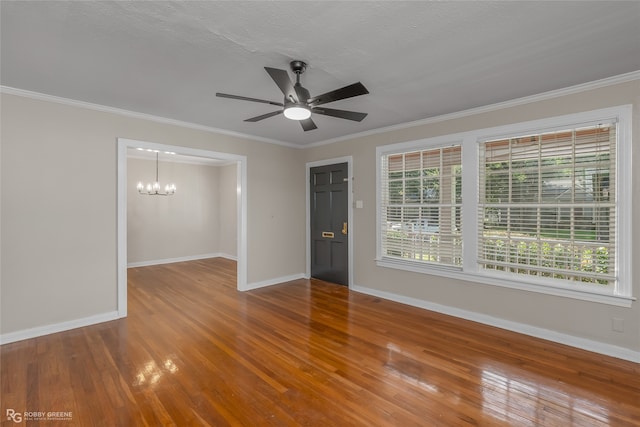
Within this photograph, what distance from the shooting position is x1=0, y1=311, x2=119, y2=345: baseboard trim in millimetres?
3182

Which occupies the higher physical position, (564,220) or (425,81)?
(425,81)

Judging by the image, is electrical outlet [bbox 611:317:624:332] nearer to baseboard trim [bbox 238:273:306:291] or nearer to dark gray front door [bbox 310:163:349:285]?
dark gray front door [bbox 310:163:349:285]

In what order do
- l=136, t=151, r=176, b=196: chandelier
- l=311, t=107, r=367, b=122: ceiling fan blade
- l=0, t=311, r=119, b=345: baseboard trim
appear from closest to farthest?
1. l=311, t=107, r=367, b=122: ceiling fan blade
2. l=0, t=311, r=119, b=345: baseboard trim
3. l=136, t=151, r=176, b=196: chandelier

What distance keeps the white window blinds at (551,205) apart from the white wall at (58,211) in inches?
174

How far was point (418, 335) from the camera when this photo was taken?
3.37 meters

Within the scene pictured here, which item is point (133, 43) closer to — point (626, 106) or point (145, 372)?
point (145, 372)

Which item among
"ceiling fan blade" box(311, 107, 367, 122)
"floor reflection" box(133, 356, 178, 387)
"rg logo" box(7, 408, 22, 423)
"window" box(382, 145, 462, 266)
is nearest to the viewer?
"rg logo" box(7, 408, 22, 423)

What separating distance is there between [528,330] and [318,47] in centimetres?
367

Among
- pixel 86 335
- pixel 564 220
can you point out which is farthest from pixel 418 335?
pixel 86 335

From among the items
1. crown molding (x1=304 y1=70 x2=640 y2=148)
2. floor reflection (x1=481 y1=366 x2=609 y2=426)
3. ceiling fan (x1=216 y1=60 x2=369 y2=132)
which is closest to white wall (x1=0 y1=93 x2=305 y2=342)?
ceiling fan (x1=216 y1=60 x2=369 y2=132)

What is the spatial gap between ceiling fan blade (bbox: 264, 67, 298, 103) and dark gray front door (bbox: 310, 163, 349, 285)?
2.86 meters

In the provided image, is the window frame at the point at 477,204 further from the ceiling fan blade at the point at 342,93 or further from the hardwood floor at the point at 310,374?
the ceiling fan blade at the point at 342,93

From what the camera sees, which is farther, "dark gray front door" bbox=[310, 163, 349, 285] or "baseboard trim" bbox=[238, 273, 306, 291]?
"dark gray front door" bbox=[310, 163, 349, 285]

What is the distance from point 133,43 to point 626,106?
4.35 metres
